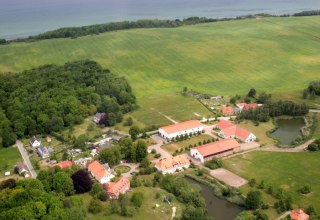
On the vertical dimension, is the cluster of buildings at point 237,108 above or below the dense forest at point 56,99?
below

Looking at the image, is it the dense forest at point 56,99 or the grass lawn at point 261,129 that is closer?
the grass lawn at point 261,129

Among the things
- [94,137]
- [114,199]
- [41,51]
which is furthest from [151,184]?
[41,51]

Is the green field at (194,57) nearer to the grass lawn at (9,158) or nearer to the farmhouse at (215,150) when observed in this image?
the farmhouse at (215,150)

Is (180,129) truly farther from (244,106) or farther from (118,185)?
(118,185)

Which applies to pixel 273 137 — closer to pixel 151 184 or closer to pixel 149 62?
pixel 151 184

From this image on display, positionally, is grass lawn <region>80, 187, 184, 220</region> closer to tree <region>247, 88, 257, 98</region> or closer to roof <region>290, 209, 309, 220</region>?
roof <region>290, 209, 309, 220</region>

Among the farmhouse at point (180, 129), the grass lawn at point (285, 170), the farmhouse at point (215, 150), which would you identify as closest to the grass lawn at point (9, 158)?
the farmhouse at point (180, 129)
